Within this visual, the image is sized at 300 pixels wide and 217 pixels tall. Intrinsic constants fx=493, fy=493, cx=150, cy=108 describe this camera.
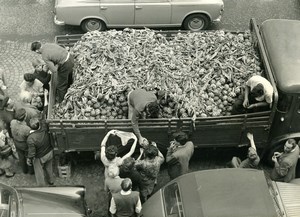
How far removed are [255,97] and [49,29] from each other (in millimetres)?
6450

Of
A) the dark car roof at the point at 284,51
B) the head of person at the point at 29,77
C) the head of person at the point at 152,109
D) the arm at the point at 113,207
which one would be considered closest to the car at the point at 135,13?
the dark car roof at the point at 284,51

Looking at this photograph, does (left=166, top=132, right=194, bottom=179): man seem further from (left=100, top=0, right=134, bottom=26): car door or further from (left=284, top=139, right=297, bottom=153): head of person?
(left=100, top=0, right=134, bottom=26): car door

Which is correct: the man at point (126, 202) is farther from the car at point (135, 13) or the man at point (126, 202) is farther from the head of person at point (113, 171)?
the car at point (135, 13)

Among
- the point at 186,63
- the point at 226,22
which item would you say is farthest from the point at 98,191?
the point at 226,22

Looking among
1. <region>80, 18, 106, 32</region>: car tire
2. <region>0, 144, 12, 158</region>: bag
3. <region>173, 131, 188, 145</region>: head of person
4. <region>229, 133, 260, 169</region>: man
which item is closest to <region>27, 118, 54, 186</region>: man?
<region>0, 144, 12, 158</region>: bag

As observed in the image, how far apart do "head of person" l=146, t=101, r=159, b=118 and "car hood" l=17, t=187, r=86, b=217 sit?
1766mm

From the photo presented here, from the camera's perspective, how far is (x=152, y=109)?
8586mm

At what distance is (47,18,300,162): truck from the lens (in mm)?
8734

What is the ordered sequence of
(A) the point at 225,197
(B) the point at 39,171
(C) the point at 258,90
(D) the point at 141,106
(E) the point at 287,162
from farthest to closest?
(B) the point at 39,171 → (C) the point at 258,90 → (D) the point at 141,106 → (E) the point at 287,162 → (A) the point at 225,197

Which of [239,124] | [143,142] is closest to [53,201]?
[143,142]

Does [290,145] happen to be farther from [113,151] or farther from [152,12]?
[152,12]

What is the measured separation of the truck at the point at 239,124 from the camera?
8.73m

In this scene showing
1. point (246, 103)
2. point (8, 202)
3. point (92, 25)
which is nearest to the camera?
point (8, 202)

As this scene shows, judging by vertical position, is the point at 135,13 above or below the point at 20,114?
above
